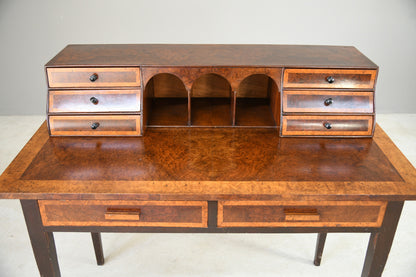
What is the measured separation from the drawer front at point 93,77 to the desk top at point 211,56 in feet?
0.10

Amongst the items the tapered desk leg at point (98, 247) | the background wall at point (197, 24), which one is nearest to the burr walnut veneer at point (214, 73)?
the tapered desk leg at point (98, 247)

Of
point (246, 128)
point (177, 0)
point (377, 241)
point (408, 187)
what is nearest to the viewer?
point (408, 187)

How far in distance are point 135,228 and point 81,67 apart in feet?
2.94

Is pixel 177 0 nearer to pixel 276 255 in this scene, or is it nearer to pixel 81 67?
pixel 81 67

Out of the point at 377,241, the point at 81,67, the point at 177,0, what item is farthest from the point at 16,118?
the point at 377,241

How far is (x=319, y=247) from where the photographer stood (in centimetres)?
275

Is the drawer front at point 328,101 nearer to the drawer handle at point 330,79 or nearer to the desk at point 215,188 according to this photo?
the drawer handle at point 330,79

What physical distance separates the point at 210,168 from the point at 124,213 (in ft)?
1.45

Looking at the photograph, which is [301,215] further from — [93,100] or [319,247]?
[93,100]

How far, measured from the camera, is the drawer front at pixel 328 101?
2137 mm

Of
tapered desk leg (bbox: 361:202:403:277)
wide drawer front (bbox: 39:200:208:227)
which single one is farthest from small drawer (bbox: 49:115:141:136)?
tapered desk leg (bbox: 361:202:403:277)

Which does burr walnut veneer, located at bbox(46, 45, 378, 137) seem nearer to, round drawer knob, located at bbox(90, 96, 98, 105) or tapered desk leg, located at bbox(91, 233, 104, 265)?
round drawer knob, located at bbox(90, 96, 98, 105)

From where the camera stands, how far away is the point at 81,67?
6.90ft

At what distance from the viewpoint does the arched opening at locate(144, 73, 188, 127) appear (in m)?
2.33
